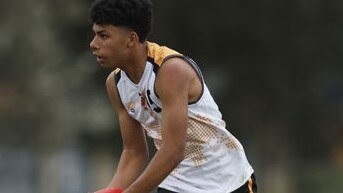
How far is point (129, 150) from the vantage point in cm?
823

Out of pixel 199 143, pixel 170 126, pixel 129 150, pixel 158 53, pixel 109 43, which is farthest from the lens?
pixel 129 150

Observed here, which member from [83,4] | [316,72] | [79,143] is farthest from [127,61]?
[79,143]

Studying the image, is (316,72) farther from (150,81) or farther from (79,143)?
(150,81)

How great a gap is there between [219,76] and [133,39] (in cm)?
1722

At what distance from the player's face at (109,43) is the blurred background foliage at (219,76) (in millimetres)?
15033

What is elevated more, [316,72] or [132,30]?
[132,30]

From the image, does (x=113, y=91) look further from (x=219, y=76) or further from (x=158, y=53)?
(x=219, y=76)

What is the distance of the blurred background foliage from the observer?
23188 millimetres

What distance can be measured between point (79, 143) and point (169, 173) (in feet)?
64.1

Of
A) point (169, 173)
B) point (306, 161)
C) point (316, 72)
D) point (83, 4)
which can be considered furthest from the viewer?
point (306, 161)

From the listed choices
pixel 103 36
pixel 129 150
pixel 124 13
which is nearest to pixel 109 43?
pixel 103 36

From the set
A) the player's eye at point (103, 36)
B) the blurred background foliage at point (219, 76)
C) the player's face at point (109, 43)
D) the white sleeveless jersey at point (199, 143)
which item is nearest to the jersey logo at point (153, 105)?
the white sleeveless jersey at point (199, 143)

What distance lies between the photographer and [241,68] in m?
24.2

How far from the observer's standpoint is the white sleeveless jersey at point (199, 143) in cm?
770
